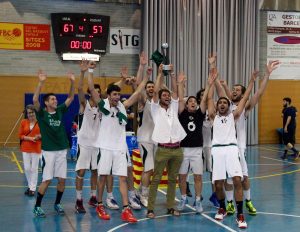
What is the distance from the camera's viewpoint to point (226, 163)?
294 inches

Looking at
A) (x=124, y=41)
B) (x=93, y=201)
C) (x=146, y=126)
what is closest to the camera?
(x=146, y=126)

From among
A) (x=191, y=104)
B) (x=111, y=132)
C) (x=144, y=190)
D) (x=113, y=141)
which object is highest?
(x=191, y=104)

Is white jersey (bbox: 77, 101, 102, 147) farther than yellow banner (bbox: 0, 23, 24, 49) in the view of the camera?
No

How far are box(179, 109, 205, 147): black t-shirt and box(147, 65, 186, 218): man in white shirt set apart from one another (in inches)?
9.7

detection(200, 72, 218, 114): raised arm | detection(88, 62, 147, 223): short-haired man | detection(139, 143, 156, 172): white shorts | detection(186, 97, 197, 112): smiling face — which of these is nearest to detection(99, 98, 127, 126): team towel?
detection(88, 62, 147, 223): short-haired man

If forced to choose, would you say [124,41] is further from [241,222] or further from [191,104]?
[241,222]

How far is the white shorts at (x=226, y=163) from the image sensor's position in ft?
24.4

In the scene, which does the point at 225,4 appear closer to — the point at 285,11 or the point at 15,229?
the point at 285,11

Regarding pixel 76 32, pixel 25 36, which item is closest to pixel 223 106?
pixel 76 32

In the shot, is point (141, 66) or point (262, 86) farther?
point (141, 66)

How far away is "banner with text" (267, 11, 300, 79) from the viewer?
22.5 metres

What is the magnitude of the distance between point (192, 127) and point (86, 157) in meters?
1.85

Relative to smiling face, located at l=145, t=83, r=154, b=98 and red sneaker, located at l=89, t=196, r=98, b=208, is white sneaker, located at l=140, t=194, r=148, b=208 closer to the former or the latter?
red sneaker, located at l=89, t=196, r=98, b=208

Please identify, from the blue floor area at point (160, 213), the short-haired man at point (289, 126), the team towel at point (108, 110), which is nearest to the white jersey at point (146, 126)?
the team towel at point (108, 110)
